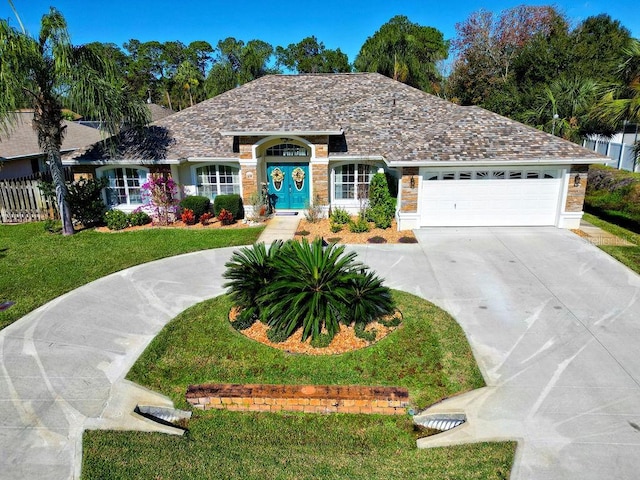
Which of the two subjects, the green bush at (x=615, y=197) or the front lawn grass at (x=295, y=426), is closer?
the front lawn grass at (x=295, y=426)

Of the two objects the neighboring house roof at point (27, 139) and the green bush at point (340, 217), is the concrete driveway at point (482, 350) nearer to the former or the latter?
the green bush at point (340, 217)

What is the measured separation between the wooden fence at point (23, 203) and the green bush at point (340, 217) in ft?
37.2

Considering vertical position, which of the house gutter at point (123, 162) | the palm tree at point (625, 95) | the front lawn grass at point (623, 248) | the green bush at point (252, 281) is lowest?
the front lawn grass at point (623, 248)

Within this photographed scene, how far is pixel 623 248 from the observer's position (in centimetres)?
1352

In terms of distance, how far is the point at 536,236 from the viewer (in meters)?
14.8

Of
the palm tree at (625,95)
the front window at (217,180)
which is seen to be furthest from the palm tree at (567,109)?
the front window at (217,180)

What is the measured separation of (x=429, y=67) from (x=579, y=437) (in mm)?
35020

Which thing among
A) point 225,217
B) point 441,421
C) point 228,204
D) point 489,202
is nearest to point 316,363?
point 441,421

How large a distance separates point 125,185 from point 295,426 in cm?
1476

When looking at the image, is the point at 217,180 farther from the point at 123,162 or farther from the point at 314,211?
the point at 314,211

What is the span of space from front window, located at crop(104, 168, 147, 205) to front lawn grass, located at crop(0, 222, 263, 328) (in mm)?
2163

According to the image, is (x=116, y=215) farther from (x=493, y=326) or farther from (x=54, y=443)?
(x=493, y=326)

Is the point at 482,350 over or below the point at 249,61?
below

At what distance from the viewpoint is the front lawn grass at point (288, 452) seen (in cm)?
546
